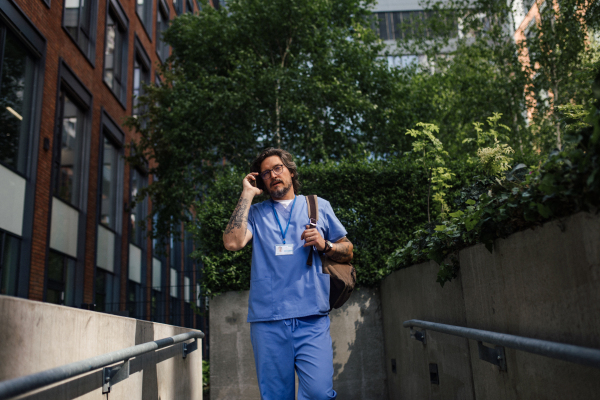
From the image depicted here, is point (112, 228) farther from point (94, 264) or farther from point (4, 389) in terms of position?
point (4, 389)

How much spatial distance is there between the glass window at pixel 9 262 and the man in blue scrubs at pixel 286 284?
8.56 metres

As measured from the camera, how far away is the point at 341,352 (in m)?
6.57

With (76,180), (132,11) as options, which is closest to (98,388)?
(76,180)

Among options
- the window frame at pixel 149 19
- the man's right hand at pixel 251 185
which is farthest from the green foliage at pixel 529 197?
the window frame at pixel 149 19

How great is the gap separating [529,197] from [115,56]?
58.6ft

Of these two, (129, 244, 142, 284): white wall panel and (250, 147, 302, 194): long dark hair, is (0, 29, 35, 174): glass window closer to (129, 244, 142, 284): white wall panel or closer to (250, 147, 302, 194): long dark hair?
(129, 244, 142, 284): white wall panel

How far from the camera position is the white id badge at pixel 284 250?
122 inches

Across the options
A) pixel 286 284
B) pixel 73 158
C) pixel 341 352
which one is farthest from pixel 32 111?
pixel 286 284

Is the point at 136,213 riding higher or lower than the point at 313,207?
higher

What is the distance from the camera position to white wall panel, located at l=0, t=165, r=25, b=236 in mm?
9945

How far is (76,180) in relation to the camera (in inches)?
556

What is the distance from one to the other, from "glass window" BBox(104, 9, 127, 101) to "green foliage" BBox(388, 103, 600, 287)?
15.1 m

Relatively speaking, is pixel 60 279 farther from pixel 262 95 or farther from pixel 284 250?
pixel 284 250

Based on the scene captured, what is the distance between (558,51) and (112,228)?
49.6 feet
